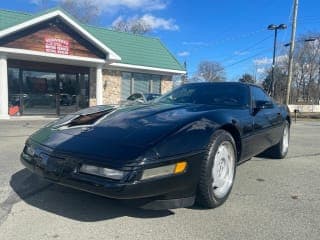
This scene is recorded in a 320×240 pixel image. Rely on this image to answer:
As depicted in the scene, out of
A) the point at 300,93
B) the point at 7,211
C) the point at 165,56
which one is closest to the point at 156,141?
the point at 7,211

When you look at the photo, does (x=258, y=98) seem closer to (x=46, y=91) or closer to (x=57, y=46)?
(x=57, y=46)

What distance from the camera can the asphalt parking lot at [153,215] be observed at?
9.58ft

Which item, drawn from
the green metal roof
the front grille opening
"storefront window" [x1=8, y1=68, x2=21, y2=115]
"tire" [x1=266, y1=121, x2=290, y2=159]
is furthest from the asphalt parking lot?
the green metal roof

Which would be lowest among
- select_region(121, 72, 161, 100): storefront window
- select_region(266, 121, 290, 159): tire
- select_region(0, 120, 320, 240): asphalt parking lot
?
select_region(0, 120, 320, 240): asphalt parking lot

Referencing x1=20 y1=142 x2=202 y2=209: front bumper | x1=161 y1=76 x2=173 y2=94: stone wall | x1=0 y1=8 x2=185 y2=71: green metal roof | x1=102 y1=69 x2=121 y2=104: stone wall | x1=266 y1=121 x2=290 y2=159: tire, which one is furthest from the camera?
x1=161 y1=76 x2=173 y2=94: stone wall

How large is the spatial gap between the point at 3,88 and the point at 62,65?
3530mm

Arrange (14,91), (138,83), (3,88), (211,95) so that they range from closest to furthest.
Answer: (211,95) < (3,88) < (14,91) < (138,83)

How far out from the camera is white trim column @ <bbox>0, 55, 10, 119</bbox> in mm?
13359

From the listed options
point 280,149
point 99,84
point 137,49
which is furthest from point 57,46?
point 280,149

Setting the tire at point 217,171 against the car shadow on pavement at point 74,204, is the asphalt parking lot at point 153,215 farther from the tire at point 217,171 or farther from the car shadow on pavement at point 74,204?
the tire at point 217,171

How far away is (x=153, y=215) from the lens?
3.30 m

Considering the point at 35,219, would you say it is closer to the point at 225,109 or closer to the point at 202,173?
the point at 202,173

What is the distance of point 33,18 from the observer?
13469 mm

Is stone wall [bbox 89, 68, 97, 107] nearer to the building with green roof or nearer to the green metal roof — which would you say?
the building with green roof
